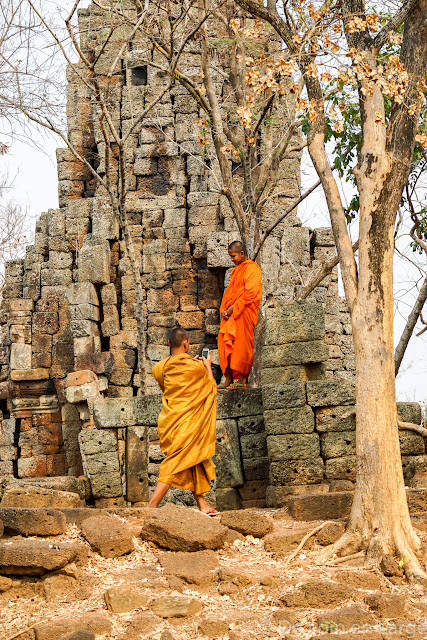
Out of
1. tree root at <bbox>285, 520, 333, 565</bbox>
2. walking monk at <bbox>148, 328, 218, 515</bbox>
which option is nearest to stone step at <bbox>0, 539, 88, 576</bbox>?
walking monk at <bbox>148, 328, 218, 515</bbox>

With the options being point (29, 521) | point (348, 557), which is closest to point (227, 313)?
point (29, 521)

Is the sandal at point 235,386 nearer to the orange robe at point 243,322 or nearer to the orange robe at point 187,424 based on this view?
the orange robe at point 243,322

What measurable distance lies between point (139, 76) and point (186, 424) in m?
11.2

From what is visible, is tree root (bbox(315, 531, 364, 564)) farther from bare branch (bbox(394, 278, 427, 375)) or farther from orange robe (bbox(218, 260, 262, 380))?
bare branch (bbox(394, 278, 427, 375))

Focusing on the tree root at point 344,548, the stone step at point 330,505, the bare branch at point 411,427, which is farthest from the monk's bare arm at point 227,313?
the tree root at point 344,548

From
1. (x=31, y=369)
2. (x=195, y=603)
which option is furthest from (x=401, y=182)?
(x=31, y=369)

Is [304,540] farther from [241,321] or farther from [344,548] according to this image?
[241,321]

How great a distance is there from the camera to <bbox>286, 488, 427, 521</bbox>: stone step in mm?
7289

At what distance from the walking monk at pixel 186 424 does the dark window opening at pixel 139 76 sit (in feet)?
34.0

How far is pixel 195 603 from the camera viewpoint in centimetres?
571

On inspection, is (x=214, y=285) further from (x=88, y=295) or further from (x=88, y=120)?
(x=88, y=120)

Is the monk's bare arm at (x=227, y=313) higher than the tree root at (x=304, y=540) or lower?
higher

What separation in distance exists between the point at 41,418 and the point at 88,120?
6.45m

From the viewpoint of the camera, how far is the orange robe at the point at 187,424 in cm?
726
